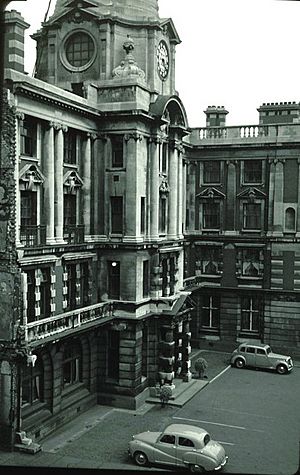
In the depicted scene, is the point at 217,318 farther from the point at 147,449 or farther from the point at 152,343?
the point at 147,449

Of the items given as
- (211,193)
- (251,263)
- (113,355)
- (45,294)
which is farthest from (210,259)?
(45,294)

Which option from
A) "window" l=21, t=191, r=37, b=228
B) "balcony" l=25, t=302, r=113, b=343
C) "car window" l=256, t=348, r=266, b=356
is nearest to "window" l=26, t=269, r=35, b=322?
"balcony" l=25, t=302, r=113, b=343

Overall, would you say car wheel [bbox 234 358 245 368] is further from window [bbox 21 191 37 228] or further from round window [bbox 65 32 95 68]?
round window [bbox 65 32 95 68]

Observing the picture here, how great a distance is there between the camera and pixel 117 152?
29.5 m

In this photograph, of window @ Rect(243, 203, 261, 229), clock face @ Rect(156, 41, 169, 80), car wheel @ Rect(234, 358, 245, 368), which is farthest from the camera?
window @ Rect(243, 203, 261, 229)

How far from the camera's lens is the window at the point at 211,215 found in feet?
136

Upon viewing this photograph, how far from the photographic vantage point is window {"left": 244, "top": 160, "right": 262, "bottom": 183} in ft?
132

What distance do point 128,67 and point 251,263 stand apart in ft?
57.6

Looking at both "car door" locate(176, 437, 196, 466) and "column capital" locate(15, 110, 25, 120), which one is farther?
"column capital" locate(15, 110, 25, 120)

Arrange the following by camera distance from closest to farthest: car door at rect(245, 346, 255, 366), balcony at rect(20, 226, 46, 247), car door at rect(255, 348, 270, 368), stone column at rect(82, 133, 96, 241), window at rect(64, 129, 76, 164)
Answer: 1. balcony at rect(20, 226, 46, 247)
2. window at rect(64, 129, 76, 164)
3. stone column at rect(82, 133, 96, 241)
4. car door at rect(255, 348, 270, 368)
5. car door at rect(245, 346, 255, 366)

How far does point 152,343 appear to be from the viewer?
30703 mm

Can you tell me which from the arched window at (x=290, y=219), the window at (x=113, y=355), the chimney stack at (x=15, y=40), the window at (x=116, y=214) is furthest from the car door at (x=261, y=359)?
the chimney stack at (x=15, y=40)

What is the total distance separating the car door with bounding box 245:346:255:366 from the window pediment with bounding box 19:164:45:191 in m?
18.9

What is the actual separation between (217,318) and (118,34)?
68.9 feet
